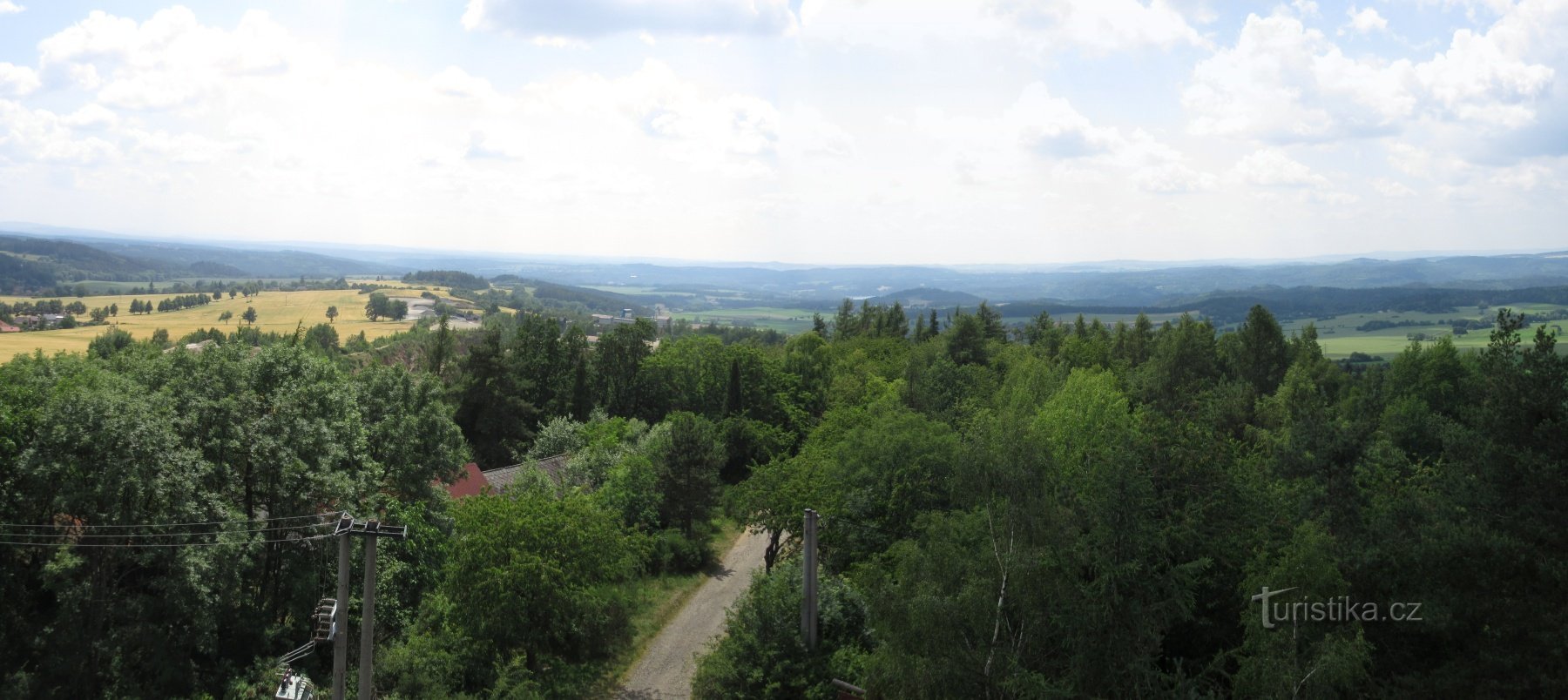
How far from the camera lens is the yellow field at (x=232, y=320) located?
67.8 meters

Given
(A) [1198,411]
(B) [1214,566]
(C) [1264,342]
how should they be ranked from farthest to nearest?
1. (C) [1264,342]
2. (A) [1198,411]
3. (B) [1214,566]

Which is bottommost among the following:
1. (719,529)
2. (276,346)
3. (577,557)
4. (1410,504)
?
(719,529)

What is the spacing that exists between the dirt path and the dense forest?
1236 millimetres

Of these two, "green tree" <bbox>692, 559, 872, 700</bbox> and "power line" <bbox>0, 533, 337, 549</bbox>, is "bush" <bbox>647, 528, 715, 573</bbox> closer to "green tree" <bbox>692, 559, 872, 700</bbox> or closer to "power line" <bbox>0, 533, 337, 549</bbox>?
"green tree" <bbox>692, 559, 872, 700</bbox>

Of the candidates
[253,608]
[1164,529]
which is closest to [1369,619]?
[1164,529]

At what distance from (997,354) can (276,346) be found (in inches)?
1788

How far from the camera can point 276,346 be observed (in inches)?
1011

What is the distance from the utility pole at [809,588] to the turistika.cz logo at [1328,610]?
8.66m

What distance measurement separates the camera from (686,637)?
88.2 feet

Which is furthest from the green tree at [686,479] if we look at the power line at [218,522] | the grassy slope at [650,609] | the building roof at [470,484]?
the power line at [218,522]

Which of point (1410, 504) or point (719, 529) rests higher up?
point (1410, 504)

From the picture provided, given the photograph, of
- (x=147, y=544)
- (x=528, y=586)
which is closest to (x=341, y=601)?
(x=528, y=586)

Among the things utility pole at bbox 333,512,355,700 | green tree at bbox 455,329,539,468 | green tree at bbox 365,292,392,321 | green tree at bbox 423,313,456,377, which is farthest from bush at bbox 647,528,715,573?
green tree at bbox 365,292,392,321

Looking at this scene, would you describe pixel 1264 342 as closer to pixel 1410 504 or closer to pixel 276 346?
pixel 1410 504
